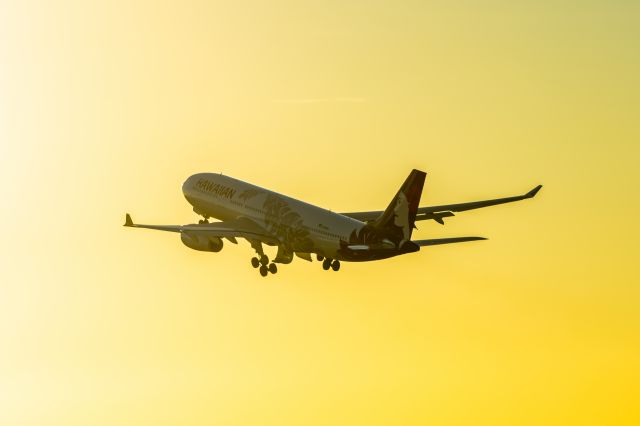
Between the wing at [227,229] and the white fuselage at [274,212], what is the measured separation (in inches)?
19.8

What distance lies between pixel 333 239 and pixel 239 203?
16.0m

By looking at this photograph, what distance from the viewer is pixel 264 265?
13700cm

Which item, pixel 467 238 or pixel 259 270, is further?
pixel 259 270

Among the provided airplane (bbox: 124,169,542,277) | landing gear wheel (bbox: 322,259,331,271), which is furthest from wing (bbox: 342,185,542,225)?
landing gear wheel (bbox: 322,259,331,271)

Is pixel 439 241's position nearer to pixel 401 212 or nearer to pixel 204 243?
pixel 401 212

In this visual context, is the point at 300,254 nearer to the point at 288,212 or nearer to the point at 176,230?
the point at 288,212

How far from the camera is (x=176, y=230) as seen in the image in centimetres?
14150

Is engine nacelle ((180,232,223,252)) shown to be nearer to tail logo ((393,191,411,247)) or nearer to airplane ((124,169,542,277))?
airplane ((124,169,542,277))

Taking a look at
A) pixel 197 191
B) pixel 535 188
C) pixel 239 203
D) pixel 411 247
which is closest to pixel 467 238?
pixel 411 247

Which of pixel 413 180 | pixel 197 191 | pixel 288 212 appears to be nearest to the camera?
pixel 413 180

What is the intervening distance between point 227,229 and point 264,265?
177 inches

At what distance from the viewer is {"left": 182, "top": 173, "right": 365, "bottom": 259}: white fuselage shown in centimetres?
12938

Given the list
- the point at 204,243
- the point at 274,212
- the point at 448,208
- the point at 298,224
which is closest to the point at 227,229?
the point at 204,243

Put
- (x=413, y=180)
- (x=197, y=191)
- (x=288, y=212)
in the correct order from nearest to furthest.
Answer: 1. (x=413, y=180)
2. (x=288, y=212)
3. (x=197, y=191)
